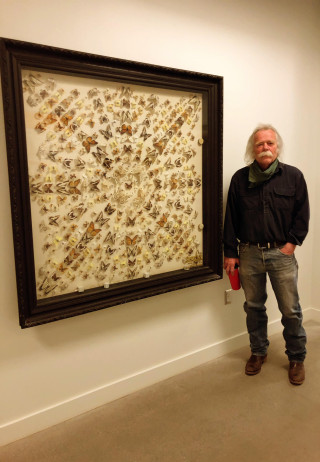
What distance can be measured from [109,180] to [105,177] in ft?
0.09

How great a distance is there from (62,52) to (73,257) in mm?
963

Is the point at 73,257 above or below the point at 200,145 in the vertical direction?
below

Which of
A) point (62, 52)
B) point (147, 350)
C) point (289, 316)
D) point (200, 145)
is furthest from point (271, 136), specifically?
point (147, 350)

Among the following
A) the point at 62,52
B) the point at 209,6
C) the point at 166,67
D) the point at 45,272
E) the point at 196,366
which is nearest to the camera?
the point at 62,52

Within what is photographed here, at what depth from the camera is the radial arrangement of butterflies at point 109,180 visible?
162cm

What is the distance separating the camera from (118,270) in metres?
1.89

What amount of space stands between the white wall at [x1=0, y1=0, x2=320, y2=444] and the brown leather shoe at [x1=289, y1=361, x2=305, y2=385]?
18.0 inches

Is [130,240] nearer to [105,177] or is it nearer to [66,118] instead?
[105,177]

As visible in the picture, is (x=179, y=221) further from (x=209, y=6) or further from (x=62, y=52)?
(x=209, y=6)

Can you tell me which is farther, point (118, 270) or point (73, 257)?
point (118, 270)

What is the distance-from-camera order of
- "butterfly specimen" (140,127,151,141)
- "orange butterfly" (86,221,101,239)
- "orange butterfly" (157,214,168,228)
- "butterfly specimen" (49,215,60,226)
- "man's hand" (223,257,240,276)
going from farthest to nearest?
"man's hand" (223,257,240,276) → "orange butterfly" (157,214,168,228) → "butterfly specimen" (140,127,151,141) → "orange butterfly" (86,221,101,239) → "butterfly specimen" (49,215,60,226)

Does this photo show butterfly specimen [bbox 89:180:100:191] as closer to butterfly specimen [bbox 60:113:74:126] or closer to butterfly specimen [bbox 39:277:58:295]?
butterfly specimen [bbox 60:113:74:126]

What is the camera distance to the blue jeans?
2.13m

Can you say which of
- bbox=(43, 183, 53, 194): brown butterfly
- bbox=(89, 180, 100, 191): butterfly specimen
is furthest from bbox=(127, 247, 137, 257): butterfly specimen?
bbox=(43, 183, 53, 194): brown butterfly
